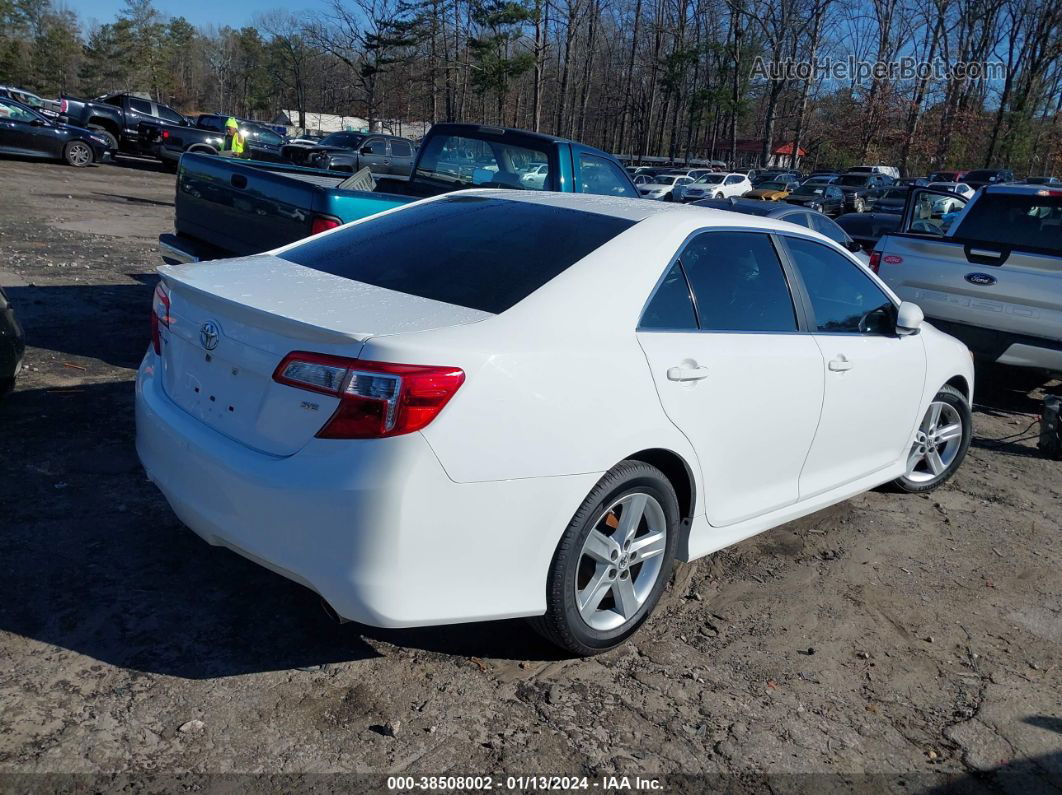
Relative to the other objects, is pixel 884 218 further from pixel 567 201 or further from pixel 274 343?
pixel 274 343

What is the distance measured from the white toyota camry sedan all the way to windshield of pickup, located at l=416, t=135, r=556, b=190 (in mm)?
3436

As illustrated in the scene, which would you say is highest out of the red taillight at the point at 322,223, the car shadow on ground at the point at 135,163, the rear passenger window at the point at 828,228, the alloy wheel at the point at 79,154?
the red taillight at the point at 322,223

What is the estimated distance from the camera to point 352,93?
77125mm

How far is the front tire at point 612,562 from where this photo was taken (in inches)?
118

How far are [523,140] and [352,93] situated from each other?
75.3 meters

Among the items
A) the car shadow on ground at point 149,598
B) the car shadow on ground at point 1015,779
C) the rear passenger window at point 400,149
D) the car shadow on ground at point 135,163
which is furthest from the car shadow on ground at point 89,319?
the car shadow on ground at point 135,163

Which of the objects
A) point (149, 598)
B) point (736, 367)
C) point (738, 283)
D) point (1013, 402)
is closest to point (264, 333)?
point (149, 598)

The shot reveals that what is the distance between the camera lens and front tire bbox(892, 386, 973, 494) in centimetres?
526

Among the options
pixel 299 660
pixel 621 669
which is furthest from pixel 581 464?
pixel 299 660

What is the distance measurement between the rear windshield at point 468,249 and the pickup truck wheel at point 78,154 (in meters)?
22.7

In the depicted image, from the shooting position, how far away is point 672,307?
11.1 ft

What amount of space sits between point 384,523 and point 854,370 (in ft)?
8.64

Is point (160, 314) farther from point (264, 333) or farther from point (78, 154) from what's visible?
point (78, 154)

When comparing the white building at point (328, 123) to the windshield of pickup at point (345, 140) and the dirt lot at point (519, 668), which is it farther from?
the dirt lot at point (519, 668)
